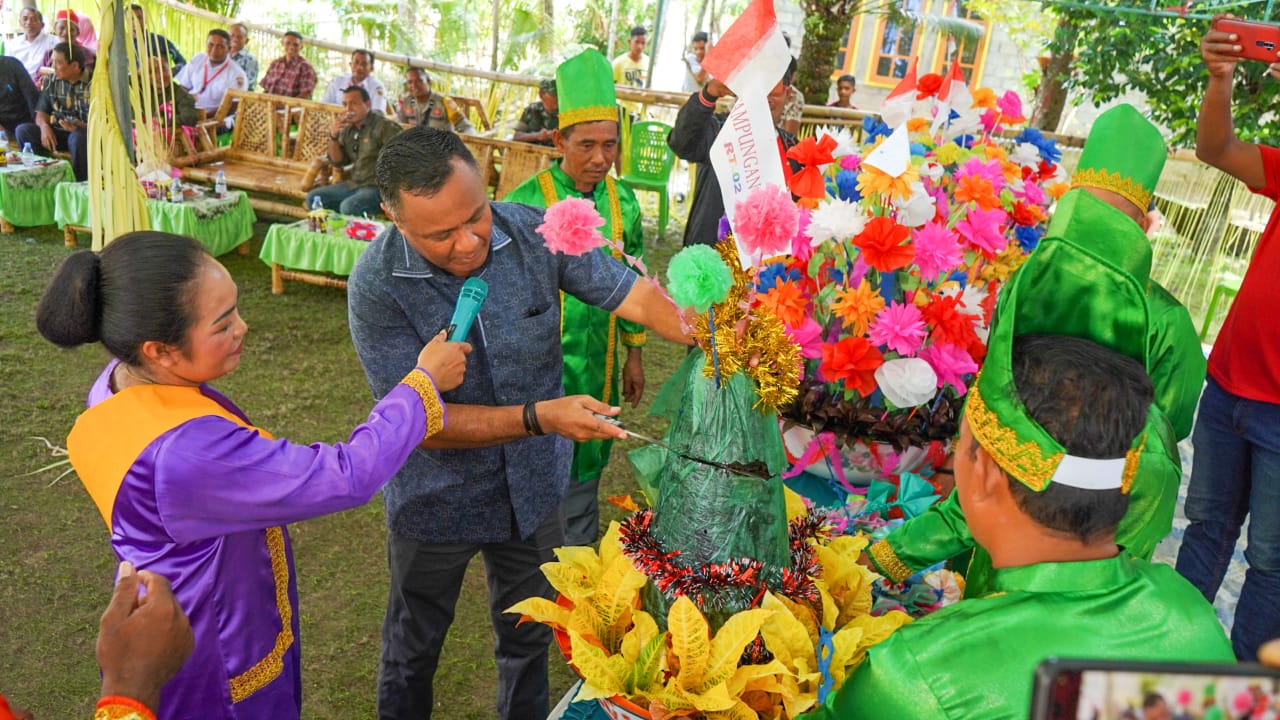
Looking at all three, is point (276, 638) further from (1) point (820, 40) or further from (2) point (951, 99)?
(1) point (820, 40)

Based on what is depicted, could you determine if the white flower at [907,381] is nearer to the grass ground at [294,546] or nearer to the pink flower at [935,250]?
the pink flower at [935,250]

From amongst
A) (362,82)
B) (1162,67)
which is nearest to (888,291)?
(1162,67)

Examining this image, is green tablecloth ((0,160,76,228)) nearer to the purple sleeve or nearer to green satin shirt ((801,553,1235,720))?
the purple sleeve

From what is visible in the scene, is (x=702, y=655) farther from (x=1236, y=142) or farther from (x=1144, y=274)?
(x=1236, y=142)

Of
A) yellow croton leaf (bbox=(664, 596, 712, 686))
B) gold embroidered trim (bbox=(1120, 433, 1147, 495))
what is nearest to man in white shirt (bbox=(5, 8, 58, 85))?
yellow croton leaf (bbox=(664, 596, 712, 686))

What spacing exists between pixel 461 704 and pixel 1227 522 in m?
2.43

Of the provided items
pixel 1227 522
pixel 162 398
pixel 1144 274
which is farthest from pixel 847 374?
pixel 1227 522

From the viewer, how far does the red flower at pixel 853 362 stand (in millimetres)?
2062

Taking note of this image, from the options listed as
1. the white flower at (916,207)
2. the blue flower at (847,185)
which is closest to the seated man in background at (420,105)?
the blue flower at (847,185)

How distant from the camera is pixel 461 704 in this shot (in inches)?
115

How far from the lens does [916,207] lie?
2223 millimetres

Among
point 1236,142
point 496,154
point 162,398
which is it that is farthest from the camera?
point 496,154

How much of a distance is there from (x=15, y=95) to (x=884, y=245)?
30.1ft

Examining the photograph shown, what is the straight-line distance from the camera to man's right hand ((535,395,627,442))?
1867mm
